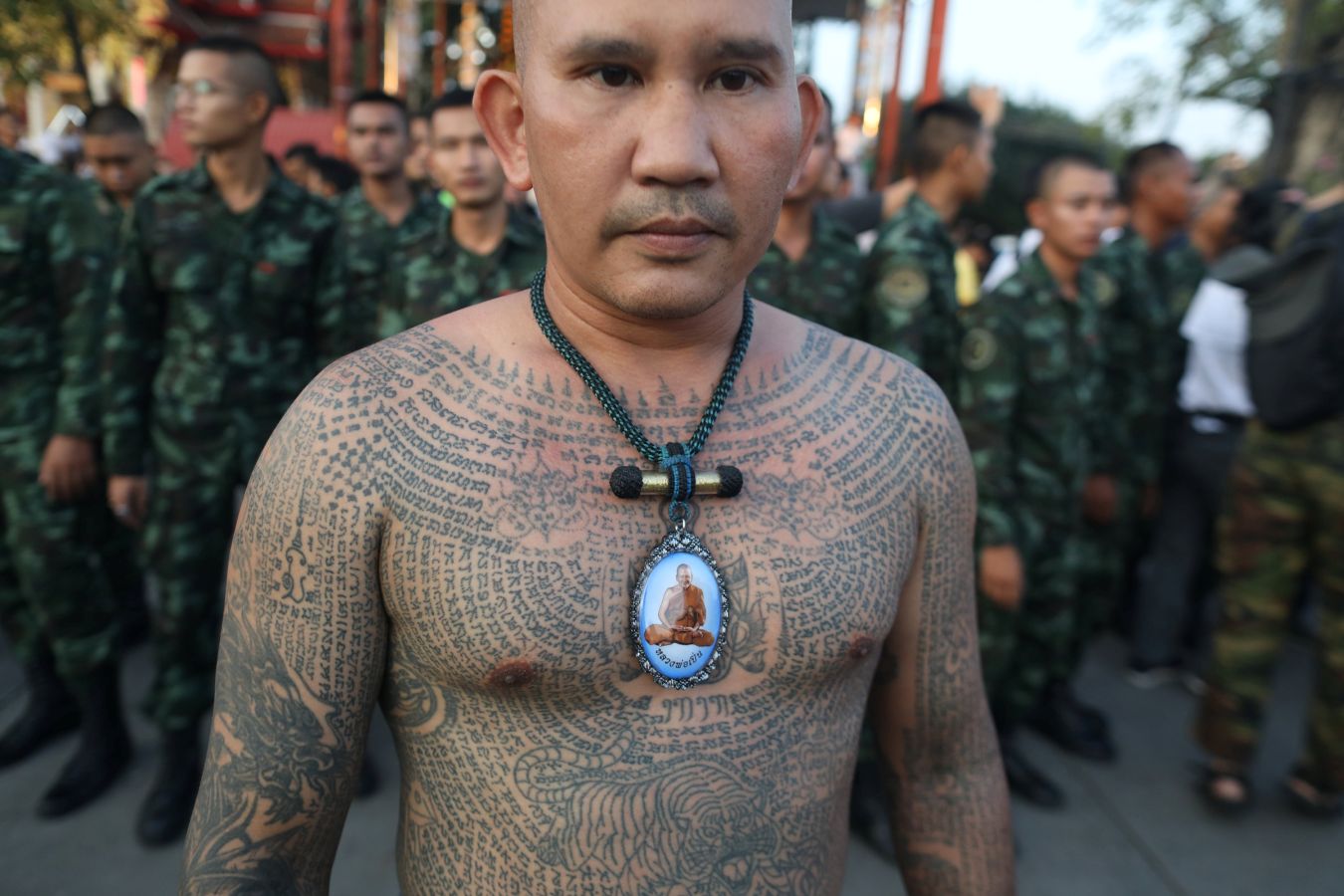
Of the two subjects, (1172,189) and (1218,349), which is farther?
(1172,189)

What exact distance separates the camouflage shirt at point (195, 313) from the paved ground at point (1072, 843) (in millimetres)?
1229

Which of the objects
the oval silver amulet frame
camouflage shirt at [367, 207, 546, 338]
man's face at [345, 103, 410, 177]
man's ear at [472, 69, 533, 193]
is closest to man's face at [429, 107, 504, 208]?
camouflage shirt at [367, 207, 546, 338]

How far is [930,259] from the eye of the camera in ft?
11.9

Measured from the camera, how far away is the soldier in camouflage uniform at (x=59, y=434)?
3385 millimetres

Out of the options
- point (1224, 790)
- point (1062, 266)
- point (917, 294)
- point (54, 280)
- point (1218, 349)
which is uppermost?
point (1062, 266)

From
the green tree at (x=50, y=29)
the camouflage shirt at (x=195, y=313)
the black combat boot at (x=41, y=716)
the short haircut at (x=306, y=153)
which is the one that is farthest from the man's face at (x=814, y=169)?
the short haircut at (x=306, y=153)

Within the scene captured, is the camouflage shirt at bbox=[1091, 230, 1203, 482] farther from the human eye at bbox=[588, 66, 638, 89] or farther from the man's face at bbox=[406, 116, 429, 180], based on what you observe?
the man's face at bbox=[406, 116, 429, 180]

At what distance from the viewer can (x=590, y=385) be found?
1363 millimetres

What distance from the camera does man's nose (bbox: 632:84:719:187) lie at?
1.17 m

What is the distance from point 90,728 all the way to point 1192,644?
5.26 meters

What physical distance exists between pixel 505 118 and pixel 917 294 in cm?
236

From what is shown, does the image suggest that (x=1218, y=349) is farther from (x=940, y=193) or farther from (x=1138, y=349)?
(x=940, y=193)

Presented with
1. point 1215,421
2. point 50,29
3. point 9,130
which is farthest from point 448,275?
point 50,29

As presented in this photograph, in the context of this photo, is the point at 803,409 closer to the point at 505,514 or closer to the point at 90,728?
the point at 505,514
